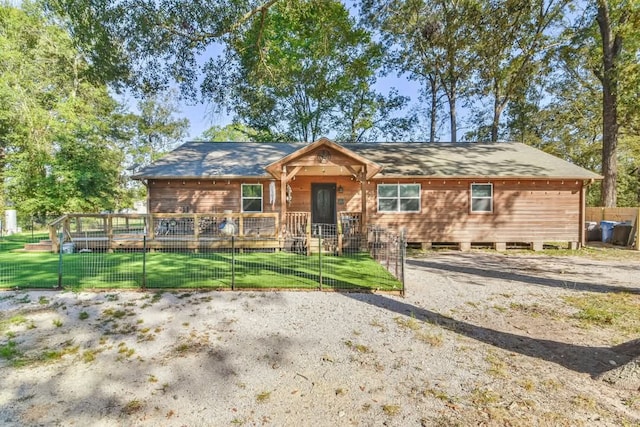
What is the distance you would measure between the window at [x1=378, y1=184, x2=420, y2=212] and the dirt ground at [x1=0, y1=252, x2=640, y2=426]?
6774 mm

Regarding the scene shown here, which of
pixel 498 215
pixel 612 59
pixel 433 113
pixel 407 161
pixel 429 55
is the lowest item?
pixel 498 215

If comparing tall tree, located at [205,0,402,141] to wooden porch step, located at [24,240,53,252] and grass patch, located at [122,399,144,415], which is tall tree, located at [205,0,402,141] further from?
grass patch, located at [122,399,144,415]

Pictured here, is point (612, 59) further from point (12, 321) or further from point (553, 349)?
point (12, 321)

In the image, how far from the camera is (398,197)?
1273 centimetres

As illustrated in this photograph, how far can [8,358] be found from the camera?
11.9ft

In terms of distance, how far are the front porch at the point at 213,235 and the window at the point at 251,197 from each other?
122cm

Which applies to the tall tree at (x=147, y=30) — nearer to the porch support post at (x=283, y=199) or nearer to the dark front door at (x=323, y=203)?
the porch support post at (x=283, y=199)

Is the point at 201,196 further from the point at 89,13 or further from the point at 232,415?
the point at 232,415

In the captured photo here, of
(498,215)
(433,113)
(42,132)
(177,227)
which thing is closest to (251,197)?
(177,227)

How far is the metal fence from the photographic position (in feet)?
20.8

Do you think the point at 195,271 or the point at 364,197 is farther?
the point at 364,197

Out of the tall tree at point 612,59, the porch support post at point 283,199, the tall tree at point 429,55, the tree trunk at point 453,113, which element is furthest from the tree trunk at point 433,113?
the porch support post at point 283,199

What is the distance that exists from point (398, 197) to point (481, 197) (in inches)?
137

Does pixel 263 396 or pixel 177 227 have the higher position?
pixel 177 227
